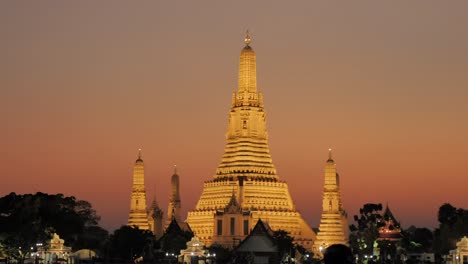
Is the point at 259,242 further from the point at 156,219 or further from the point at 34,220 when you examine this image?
the point at 156,219

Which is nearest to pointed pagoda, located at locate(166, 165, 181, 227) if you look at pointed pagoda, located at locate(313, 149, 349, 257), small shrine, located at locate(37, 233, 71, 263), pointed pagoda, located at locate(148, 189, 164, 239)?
pointed pagoda, located at locate(148, 189, 164, 239)

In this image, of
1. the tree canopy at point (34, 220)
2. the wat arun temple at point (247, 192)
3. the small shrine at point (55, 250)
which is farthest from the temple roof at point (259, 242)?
the small shrine at point (55, 250)

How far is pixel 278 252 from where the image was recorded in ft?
413

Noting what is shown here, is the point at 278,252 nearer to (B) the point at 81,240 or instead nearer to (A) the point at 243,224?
(A) the point at 243,224

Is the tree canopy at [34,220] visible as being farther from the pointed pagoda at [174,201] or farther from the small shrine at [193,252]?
the pointed pagoda at [174,201]

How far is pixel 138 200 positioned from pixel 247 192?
1679 cm

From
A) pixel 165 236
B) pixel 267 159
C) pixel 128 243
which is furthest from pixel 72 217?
pixel 267 159

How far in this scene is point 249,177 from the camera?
5679 inches

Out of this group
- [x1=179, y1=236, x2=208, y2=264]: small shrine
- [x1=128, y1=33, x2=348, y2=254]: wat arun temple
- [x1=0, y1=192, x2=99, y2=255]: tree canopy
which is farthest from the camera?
[x1=128, y1=33, x2=348, y2=254]: wat arun temple

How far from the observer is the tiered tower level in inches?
5605

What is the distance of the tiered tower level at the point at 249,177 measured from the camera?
14238 centimetres

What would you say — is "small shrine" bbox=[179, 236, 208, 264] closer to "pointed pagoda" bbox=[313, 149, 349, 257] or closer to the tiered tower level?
the tiered tower level

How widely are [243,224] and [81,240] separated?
23.2 meters

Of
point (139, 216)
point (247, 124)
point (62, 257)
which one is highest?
point (247, 124)
